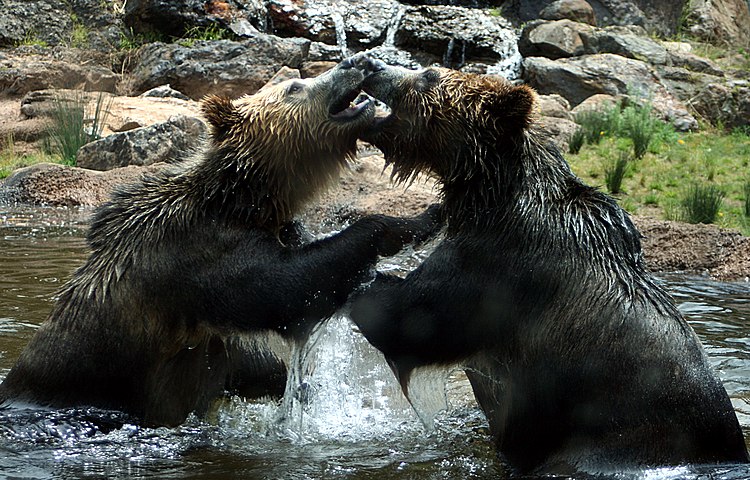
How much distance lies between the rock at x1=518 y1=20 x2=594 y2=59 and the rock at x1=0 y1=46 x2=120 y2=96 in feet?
33.4

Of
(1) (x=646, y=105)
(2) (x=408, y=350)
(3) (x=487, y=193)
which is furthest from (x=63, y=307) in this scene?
(1) (x=646, y=105)

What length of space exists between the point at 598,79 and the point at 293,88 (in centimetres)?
1702

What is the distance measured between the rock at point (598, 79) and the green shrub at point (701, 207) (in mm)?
8587

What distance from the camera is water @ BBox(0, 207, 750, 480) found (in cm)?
515

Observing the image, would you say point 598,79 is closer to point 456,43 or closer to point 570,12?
point 456,43

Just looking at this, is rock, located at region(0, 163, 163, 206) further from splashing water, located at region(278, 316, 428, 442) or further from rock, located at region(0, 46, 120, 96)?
splashing water, located at region(278, 316, 428, 442)

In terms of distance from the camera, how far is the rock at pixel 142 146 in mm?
14797

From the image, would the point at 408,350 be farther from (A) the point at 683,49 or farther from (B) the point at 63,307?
(A) the point at 683,49

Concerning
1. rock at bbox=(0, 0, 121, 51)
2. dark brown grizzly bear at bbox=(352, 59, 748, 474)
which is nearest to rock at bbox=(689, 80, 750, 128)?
rock at bbox=(0, 0, 121, 51)

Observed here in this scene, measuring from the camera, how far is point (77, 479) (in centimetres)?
495

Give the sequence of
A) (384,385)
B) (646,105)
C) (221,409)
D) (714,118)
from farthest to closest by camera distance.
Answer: (714,118)
(646,105)
(384,385)
(221,409)

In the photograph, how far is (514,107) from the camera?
5.25 meters

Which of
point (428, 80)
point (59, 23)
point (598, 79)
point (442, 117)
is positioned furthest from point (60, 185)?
point (598, 79)

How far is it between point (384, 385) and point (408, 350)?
6.45ft
